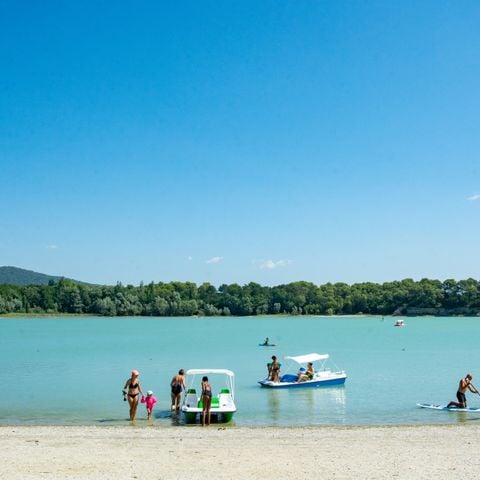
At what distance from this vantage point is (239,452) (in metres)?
18.9

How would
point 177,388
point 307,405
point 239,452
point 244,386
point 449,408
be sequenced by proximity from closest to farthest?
point 239,452
point 177,388
point 449,408
point 307,405
point 244,386

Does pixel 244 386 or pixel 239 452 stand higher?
pixel 239 452

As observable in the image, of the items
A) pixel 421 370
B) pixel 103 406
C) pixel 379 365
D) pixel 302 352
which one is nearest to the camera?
pixel 103 406

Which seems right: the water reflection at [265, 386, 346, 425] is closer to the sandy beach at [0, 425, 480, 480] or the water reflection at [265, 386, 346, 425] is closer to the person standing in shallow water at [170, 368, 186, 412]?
the sandy beach at [0, 425, 480, 480]

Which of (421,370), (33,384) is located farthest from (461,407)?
(33,384)

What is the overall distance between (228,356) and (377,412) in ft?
126

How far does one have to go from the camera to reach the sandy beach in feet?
52.7

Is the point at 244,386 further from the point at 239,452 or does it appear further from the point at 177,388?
the point at 239,452

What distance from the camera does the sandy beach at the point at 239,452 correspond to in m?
16.1

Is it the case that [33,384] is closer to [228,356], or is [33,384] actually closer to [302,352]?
[228,356]

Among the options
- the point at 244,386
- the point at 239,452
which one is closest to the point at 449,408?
the point at 244,386

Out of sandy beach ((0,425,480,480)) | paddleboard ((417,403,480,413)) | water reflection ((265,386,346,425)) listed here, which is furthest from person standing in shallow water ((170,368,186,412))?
paddleboard ((417,403,480,413))

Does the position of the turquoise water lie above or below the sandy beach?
below

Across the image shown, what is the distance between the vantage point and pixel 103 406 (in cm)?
3183
